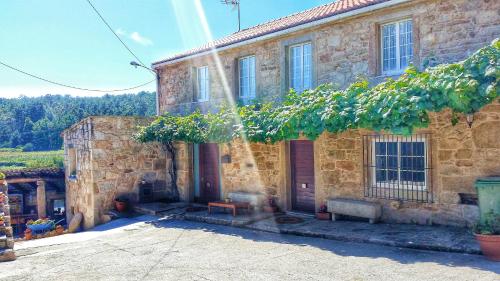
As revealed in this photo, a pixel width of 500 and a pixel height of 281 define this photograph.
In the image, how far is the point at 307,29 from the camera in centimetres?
1001

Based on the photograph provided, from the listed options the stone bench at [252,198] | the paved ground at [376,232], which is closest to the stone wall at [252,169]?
the stone bench at [252,198]

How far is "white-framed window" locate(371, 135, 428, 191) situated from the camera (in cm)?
823

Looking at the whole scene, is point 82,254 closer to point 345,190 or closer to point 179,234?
point 179,234

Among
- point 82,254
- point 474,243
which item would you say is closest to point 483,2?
point 474,243

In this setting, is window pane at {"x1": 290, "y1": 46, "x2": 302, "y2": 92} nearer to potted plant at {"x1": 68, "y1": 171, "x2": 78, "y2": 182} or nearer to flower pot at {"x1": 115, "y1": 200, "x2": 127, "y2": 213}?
flower pot at {"x1": 115, "y1": 200, "x2": 127, "y2": 213}

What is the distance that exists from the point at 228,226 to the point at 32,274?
4.42m

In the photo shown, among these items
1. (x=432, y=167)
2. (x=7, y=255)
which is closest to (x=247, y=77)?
(x=432, y=167)

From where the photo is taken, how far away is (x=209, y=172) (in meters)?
12.8

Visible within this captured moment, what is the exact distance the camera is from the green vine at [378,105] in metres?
6.29

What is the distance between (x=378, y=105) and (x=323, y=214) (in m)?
3.34

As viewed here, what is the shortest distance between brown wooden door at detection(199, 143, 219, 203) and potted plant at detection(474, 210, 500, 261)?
791cm

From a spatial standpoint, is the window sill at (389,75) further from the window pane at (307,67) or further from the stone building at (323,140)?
the window pane at (307,67)

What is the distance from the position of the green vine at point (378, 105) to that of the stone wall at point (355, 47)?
2.81 ft

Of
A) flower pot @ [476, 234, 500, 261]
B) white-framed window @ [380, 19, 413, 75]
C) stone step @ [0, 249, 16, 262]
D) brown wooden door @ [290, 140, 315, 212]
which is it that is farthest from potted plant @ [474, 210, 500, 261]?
stone step @ [0, 249, 16, 262]
